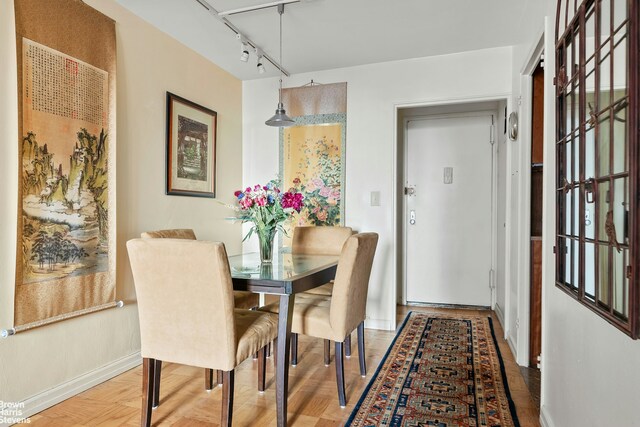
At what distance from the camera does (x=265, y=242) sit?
241 cm

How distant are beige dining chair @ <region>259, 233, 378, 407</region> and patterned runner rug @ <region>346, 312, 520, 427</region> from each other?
0.90 feet

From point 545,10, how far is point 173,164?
267 centimetres

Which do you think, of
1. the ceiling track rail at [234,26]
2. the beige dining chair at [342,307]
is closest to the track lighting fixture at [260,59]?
the ceiling track rail at [234,26]

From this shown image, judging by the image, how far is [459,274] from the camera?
4.29m

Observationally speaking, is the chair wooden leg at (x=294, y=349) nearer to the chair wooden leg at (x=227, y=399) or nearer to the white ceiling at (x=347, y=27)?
the chair wooden leg at (x=227, y=399)

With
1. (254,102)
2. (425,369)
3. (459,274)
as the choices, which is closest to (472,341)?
(425,369)

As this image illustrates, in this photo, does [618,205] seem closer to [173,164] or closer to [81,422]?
[81,422]

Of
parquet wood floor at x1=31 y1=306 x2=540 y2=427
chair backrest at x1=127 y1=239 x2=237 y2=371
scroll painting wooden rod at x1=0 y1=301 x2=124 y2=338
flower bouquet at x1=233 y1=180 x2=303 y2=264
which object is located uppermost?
flower bouquet at x1=233 y1=180 x2=303 y2=264

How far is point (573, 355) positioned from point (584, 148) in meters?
0.78

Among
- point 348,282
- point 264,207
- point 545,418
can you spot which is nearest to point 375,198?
point 264,207

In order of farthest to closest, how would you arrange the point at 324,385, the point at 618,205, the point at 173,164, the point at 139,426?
1. the point at 173,164
2. the point at 324,385
3. the point at 139,426
4. the point at 618,205


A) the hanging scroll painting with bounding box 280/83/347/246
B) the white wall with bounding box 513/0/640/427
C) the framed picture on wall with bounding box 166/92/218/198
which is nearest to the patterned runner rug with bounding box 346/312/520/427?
the white wall with bounding box 513/0/640/427

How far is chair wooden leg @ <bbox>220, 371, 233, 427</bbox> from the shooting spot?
65.8 inches

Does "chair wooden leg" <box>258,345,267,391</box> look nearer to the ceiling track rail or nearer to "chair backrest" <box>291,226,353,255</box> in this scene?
"chair backrest" <box>291,226,353,255</box>
